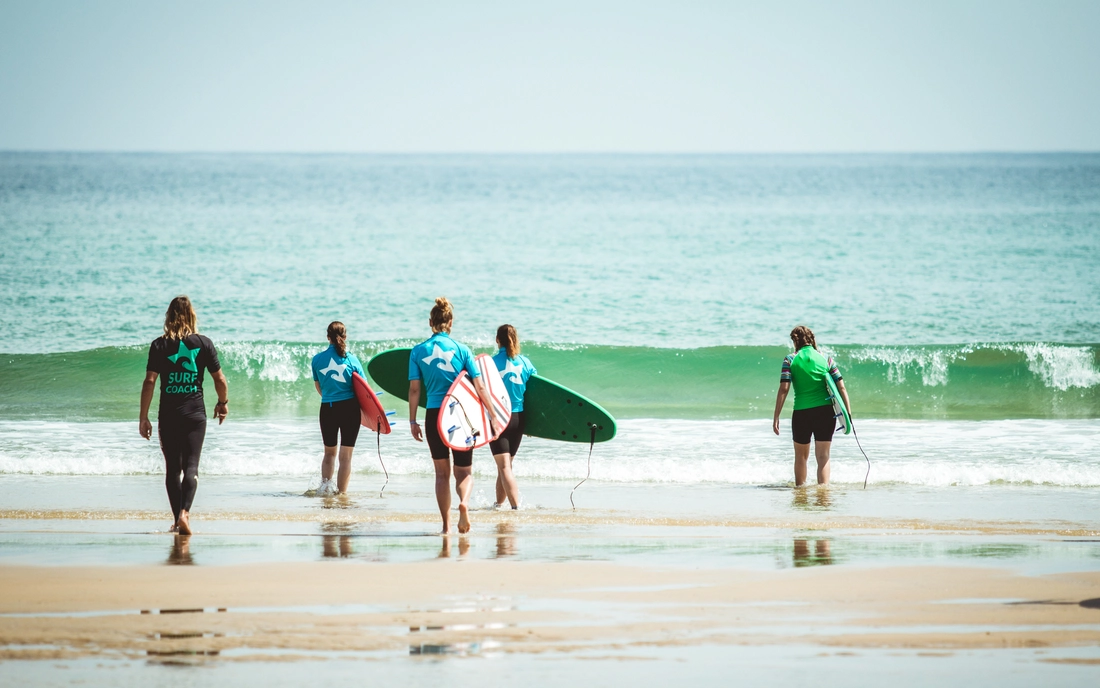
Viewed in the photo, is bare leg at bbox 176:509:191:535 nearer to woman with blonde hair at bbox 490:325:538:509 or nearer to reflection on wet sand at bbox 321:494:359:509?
reflection on wet sand at bbox 321:494:359:509

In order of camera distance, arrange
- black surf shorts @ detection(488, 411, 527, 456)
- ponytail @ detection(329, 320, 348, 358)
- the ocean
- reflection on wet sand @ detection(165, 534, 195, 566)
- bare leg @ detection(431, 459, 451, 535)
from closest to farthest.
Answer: reflection on wet sand @ detection(165, 534, 195, 566) → bare leg @ detection(431, 459, 451, 535) → black surf shorts @ detection(488, 411, 527, 456) → ponytail @ detection(329, 320, 348, 358) → the ocean

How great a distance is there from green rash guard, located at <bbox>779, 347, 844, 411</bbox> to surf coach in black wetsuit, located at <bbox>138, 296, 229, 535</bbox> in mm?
4709

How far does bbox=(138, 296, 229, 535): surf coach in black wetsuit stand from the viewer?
6.89 metres

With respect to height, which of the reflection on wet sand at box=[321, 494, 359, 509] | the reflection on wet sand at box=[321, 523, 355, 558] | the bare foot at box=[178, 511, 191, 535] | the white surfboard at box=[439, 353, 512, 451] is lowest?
the reflection on wet sand at box=[321, 494, 359, 509]

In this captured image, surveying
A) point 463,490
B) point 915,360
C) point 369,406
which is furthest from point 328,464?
point 915,360

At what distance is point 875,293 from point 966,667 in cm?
2571

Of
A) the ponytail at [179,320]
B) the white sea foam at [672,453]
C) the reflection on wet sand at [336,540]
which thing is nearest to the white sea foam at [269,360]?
the white sea foam at [672,453]

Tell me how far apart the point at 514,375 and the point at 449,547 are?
1668mm

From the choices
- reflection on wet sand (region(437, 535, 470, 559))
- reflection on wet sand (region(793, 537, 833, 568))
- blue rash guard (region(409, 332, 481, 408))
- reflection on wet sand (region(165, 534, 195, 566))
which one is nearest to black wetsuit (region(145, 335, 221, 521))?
reflection on wet sand (region(165, 534, 195, 566))

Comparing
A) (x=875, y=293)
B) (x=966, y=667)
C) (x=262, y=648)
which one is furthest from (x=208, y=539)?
(x=875, y=293)

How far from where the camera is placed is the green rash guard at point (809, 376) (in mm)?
9305

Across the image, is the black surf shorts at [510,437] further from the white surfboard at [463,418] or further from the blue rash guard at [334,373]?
the blue rash guard at [334,373]

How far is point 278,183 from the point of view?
291ft

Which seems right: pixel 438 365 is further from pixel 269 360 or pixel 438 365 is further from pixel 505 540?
pixel 269 360
